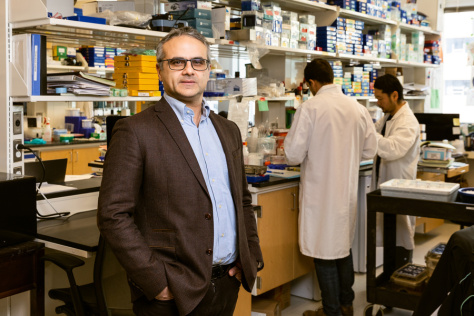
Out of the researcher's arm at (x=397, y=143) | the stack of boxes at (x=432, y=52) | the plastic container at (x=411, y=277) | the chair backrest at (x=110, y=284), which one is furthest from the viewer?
the stack of boxes at (x=432, y=52)

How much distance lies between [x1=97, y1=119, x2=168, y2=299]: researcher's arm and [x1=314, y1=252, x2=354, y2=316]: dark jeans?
2.08m

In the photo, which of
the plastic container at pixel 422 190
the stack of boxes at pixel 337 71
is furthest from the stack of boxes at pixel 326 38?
the plastic container at pixel 422 190

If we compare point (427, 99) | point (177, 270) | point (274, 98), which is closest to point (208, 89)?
point (274, 98)

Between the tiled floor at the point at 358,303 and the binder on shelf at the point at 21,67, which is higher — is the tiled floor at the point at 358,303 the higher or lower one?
the lower one

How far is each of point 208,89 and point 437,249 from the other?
1.86 meters

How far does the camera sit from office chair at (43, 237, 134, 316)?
7.74 feet

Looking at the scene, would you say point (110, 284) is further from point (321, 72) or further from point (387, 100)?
point (387, 100)

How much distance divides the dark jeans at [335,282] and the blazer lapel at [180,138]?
6.73ft

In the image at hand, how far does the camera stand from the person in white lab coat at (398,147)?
4.12 m

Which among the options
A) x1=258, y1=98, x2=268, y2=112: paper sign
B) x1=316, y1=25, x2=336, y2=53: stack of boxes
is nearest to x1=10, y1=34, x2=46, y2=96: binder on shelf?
x1=258, y1=98, x2=268, y2=112: paper sign

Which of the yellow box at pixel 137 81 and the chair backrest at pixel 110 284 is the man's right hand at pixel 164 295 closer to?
the chair backrest at pixel 110 284

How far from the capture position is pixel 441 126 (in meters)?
6.27

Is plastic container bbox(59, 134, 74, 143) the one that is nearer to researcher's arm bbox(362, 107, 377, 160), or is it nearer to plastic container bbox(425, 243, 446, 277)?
researcher's arm bbox(362, 107, 377, 160)

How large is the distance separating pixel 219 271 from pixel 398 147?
2.57 metres
